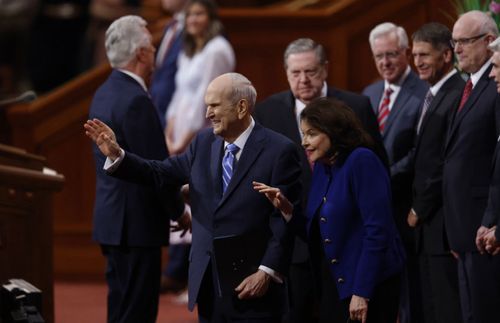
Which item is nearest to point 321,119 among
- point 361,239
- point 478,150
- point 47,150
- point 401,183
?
point 361,239

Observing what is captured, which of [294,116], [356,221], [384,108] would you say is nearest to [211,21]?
[384,108]

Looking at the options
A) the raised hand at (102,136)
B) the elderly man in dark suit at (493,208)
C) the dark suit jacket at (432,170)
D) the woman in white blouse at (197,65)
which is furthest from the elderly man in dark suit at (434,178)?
the woman in white blouse at (197,65)

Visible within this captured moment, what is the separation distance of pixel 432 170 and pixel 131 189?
4.96 feet

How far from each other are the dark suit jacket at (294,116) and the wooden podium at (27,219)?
3.61ft

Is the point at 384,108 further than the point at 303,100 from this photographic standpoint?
Yes

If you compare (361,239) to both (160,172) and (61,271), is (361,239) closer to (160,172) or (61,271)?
(160,172)

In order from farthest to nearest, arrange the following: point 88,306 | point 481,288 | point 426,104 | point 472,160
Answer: point 88,306 < point 426,104 < point 472,160 < point 481,288

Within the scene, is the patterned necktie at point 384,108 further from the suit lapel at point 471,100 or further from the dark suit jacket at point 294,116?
the suit lapel at point 471,100

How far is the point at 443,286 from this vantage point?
A: 6.18 m

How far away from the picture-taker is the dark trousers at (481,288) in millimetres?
5652

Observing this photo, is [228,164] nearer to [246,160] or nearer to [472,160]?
[246,160]

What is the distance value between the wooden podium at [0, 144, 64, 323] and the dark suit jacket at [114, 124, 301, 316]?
100 centimetres

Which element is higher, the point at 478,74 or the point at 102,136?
the point at 478,74

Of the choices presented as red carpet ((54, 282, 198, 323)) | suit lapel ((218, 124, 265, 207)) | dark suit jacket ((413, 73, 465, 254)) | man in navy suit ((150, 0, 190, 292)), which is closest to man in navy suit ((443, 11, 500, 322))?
dark suit jacket ((413, 73, 465, 254))
